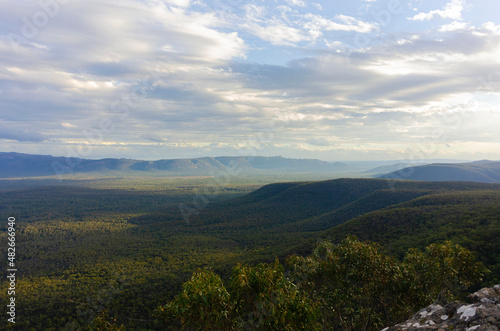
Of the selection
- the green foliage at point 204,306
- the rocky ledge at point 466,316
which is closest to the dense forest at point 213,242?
the green foliage at point 204,306

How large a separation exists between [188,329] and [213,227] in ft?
394

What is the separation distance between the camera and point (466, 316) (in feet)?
33.7

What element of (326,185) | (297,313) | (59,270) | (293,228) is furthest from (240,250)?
(326,185)

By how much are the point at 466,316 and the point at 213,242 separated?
10200 centimetres

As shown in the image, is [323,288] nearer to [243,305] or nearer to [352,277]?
[352,277]

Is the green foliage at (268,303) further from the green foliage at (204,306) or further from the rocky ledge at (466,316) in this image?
the rocky ledge at (466,316)

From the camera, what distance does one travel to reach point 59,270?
82.9 meters

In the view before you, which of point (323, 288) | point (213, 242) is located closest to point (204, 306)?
point (323, 288)

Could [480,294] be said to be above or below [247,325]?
above

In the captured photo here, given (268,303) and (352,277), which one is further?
(352,277)

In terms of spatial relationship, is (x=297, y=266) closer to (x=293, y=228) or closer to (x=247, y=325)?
(x=247, y=325)

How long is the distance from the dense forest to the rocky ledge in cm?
494

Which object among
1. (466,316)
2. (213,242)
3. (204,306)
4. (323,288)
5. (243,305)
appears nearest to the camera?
(466,316)

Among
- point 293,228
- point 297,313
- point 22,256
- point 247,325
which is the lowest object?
point 22,256
